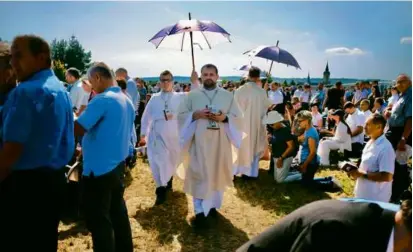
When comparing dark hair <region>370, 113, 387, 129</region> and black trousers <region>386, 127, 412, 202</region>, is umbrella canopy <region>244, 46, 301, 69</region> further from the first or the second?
dark hair <region>370, 113, 387, 129</region>

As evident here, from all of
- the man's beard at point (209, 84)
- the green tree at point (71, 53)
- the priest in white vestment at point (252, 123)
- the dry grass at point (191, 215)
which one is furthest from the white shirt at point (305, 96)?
the green tree at point (71, 53)

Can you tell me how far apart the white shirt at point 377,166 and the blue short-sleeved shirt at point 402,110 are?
202 centimetres

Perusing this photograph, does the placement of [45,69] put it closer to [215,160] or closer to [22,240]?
[22,240]

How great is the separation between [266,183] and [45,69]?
4.95 metres

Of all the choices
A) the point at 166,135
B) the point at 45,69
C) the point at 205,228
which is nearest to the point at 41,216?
the point at 45,69

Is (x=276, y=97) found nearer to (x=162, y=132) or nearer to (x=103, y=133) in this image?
(x=162, y=132)

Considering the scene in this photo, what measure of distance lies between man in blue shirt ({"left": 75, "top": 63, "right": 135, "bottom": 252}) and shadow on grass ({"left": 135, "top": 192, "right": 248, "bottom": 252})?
124 cm

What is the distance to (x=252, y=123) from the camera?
680 cm

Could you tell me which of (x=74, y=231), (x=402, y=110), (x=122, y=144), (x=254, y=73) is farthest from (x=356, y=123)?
→ (x=122, y=144)

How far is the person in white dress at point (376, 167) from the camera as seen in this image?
380cm

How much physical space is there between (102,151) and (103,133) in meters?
0.16

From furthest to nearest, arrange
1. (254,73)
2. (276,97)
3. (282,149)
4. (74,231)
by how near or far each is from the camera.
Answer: (276,97), (254,73), (282,149), (74,231)

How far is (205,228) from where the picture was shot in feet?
14.9

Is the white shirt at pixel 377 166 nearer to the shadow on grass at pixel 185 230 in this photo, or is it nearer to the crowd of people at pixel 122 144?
the crowd of people at pixel 122 144
